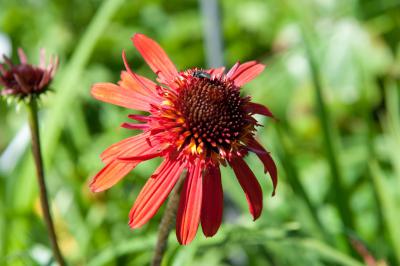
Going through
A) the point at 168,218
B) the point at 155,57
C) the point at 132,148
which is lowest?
the point at 168,218

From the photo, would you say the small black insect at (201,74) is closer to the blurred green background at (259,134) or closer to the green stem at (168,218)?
the green stem at (168,218)

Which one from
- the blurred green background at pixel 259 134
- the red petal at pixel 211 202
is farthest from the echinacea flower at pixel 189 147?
the blurred green background at pixel 259 134

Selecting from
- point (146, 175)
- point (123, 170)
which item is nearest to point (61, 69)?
point (146, 175)

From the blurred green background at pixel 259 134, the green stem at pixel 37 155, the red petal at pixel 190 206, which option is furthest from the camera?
the blurred green background at pixel 259 134

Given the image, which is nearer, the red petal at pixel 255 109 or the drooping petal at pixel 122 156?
the drooping petal at pixel 122 156

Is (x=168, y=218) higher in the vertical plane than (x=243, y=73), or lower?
lower

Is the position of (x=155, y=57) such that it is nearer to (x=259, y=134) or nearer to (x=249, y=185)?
(x=249, y=185)

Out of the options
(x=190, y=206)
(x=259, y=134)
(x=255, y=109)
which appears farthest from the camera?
(x=259, y=134)

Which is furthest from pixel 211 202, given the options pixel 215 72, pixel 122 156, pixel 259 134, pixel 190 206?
pixel 259 134

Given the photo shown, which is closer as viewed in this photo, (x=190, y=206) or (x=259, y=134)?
(x=190, y=206)
